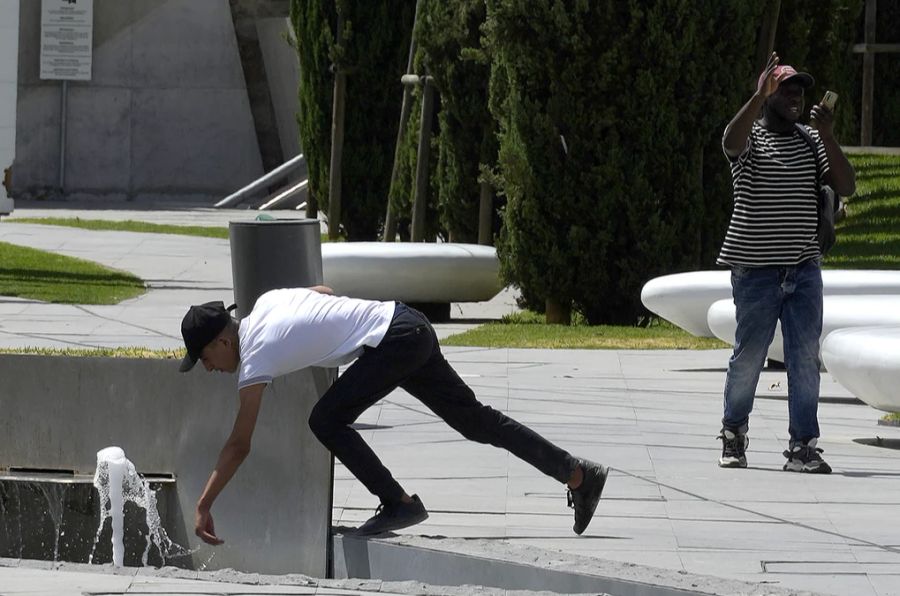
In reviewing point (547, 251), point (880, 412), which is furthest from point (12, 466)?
point (547, 251)

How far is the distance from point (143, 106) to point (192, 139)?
1166 mm

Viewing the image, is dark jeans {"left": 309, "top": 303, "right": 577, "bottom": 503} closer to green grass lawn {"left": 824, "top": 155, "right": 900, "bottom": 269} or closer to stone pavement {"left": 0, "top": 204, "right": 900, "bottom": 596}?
stone pavement {"left": 0, "top": 204, "right": 900, "bottom": 596}

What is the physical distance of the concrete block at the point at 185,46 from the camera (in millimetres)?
35969

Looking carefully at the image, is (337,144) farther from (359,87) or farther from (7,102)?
(7,102)

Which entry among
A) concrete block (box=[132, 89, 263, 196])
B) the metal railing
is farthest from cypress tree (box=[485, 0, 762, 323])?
A: concrete block (box=[132, 89, 263, 196])

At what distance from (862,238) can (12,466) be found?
13.3m

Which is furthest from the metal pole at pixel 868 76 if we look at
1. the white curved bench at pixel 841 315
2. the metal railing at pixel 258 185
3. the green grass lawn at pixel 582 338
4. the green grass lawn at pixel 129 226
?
the metal railing at pixel 258 185

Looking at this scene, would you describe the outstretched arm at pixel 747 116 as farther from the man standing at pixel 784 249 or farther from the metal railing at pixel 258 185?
the metal railing at pixel 258 185

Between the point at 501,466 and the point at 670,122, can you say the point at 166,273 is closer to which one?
the point at 670,122

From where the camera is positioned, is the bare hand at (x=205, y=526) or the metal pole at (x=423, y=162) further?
the metal pole at (x=423, y=162)

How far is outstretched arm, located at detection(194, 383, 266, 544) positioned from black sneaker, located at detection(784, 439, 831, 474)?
2691 mm

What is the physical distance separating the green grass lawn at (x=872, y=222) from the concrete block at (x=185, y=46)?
16810 mm

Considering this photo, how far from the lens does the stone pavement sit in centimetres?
600

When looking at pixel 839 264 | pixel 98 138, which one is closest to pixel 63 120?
pixel 98 138
